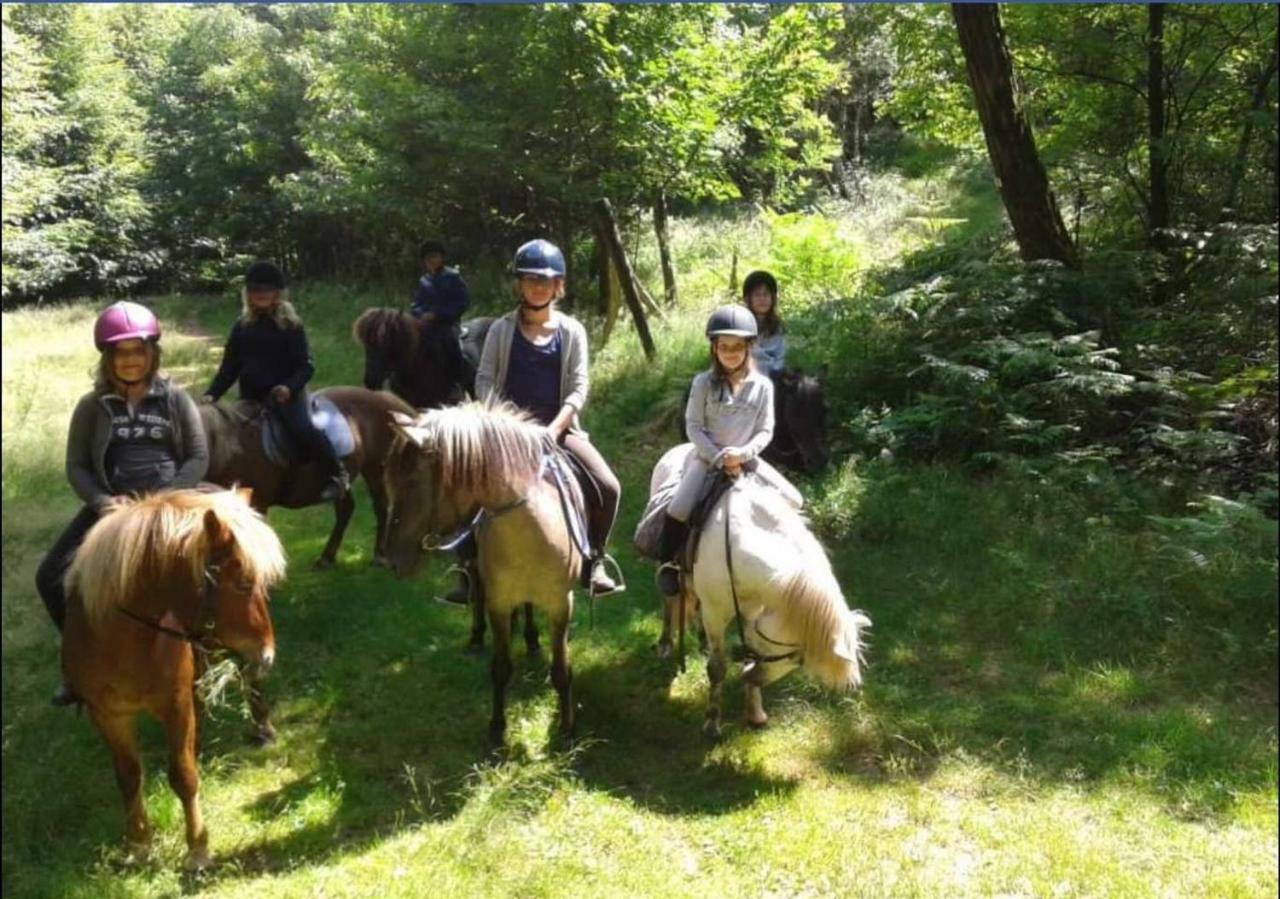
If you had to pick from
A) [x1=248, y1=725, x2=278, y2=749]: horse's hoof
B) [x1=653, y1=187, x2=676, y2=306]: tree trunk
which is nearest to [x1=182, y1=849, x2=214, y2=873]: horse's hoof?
[x1=248, y1=725, x2=278, y2=749]: horse's hoof

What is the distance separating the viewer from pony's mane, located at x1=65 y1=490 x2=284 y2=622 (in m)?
3.39

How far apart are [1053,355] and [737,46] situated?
644 centimetres

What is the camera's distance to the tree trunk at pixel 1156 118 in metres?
8.25

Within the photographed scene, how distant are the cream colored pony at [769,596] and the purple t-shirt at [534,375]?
46.3 inches

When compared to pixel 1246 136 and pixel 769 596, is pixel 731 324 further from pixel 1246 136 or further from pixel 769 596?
pixel 1246 136

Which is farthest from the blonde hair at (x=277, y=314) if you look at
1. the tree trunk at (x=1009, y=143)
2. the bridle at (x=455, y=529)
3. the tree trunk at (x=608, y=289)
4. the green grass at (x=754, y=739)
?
the tree trunk at (x=1009, y=143)

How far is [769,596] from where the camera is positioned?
14.4 ft

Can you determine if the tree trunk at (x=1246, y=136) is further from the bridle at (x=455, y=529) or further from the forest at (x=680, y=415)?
the bridle at (x=455, y=529)

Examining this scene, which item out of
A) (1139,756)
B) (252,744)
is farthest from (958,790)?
(252,744)

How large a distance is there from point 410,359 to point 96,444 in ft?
13.7

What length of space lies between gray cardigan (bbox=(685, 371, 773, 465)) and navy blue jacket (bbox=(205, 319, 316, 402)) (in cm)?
289

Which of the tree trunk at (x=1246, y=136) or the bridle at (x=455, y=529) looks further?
the tree trunk at (x=1246, y=136)

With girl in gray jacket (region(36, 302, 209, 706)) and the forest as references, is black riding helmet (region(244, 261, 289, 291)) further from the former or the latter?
girl in gray jacket (region(36, 302, 209, 706))

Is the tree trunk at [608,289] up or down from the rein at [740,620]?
up
